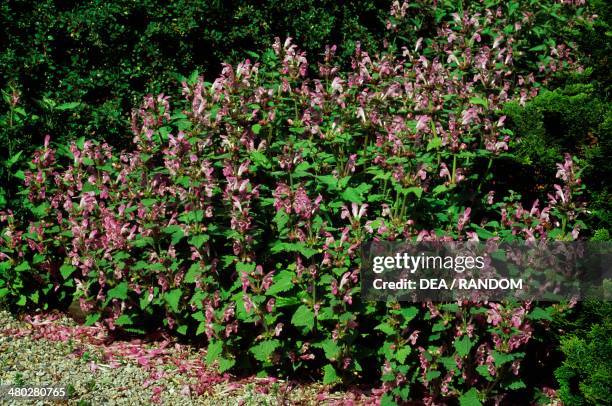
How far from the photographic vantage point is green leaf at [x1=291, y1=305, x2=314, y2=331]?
4105 mm

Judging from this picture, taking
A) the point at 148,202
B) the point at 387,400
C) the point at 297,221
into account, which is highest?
the point at 148,202

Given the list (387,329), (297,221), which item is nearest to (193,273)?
(297,221)

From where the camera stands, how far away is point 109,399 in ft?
14.6

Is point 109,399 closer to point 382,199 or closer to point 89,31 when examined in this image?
point 382,199

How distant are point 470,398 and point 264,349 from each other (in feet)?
3.93

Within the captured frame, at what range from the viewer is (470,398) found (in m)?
4.12

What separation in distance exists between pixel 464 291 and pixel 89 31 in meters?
3.66

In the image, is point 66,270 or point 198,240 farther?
point 66,270

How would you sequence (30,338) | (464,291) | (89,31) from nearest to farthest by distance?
(464,291), (30,338), (89,31)

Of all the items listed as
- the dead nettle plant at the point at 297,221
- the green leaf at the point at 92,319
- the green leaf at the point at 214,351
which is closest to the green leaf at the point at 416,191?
the dead nettle plant at the point at 297,221

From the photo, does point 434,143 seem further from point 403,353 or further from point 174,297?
point 174,297

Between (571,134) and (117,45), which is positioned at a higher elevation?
(117,45)

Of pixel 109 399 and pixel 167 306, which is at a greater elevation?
pixel 167 306

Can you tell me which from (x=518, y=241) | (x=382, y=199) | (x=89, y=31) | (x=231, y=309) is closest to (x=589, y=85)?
(x=518, y=241)
